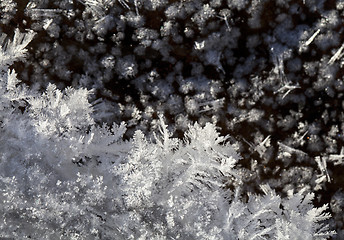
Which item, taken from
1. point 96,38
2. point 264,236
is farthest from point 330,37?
point 96,38

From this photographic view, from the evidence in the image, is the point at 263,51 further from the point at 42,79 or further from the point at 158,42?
the point at 42,79

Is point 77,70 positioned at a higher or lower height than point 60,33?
lower

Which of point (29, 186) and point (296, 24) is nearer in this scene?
point (29, 186)

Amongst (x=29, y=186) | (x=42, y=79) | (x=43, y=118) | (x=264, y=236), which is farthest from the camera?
(x=42, y=79)

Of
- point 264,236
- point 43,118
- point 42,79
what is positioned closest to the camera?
point 43,118

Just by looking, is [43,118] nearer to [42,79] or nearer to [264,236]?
[42,79]

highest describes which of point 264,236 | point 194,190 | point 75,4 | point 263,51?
point 75,4

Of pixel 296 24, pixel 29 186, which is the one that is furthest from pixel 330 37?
pixel 29 186

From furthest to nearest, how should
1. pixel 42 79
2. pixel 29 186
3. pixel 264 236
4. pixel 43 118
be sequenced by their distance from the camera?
pixel 42 79
pixel 264 236
pixel 43 118
pixel 29 186

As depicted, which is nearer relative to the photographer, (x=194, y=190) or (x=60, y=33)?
(x=194, y=190)
